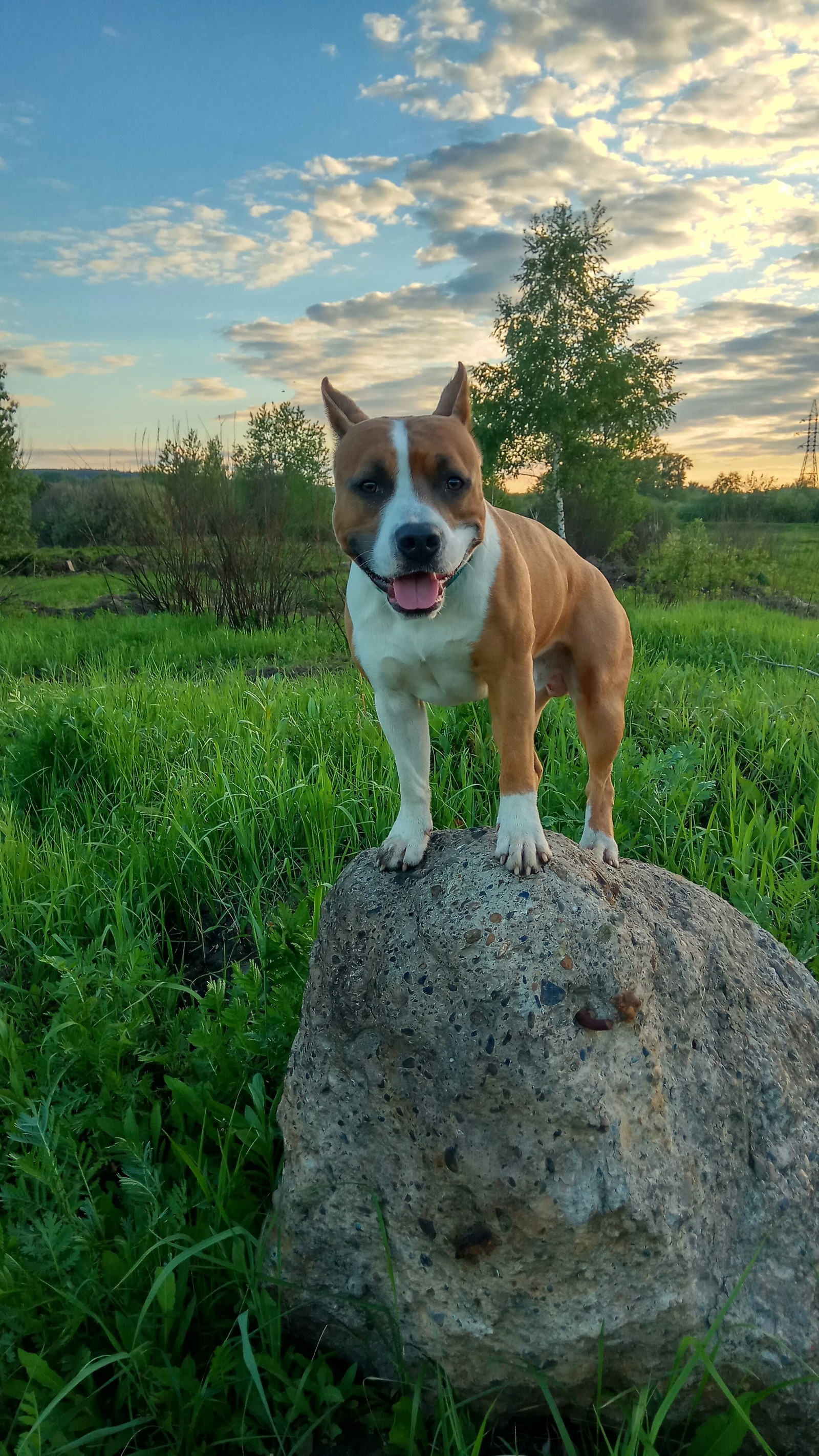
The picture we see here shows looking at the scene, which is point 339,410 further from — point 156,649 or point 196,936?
point 156,649

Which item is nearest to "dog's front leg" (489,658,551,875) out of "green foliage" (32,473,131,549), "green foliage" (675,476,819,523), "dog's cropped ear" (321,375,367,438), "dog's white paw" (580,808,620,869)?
"dog's white paw" (580,808,620,869)

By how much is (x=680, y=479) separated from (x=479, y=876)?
41.2 metres

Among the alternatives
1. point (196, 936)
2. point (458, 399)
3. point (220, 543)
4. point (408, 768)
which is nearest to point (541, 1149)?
point (408, 768)

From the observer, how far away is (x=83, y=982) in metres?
3.42

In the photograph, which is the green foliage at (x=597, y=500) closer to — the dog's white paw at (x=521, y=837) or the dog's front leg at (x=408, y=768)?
the dog's front leg at (x=408, y=768)

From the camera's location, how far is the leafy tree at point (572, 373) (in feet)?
83.1

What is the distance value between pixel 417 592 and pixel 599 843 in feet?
5.52

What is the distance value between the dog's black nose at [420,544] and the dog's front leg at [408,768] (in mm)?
608

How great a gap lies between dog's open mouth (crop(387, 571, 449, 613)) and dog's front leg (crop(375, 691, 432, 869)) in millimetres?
494

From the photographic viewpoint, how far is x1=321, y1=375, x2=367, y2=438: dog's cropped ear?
277 centimetres

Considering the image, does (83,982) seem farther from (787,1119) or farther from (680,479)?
(680,479)

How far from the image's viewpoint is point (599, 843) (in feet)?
11.5

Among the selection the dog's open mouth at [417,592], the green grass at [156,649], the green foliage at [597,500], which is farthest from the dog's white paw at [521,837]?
the green foliage at [597,500]

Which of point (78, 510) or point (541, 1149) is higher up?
point (78, 510)
